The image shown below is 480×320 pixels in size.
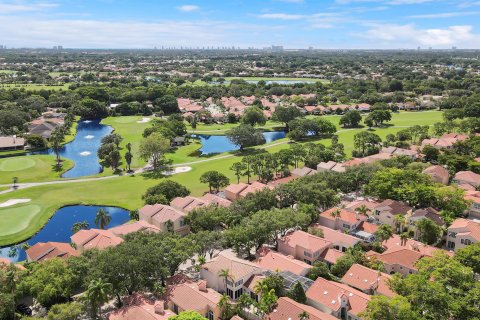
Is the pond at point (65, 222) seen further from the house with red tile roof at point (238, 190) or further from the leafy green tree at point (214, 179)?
the house with red tile roof at point (238, 190)

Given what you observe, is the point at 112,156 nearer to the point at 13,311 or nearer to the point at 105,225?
the point at 105,225

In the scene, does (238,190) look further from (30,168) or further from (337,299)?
(30,168)

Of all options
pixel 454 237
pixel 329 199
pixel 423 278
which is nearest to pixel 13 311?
pixel 423 278

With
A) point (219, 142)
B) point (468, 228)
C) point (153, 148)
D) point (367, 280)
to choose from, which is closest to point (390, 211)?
point (468, 228)

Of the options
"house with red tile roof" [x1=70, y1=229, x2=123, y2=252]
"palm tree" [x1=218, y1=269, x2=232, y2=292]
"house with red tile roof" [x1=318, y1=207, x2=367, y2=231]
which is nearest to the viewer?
"palm tree" [x1=218, y1=269, x2=232, y2=292]

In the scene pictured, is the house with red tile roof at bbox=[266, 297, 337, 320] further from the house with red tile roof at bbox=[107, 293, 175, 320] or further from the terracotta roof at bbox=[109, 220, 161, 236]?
the terracotta roof at bbox=[109, 220, 161, 236]

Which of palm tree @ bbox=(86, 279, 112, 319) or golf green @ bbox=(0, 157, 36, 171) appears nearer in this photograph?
palm tree @ bbox=(86, 279, 112, 319)

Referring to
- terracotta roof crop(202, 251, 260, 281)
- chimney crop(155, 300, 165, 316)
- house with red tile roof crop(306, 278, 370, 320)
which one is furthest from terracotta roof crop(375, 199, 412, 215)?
chimney crop(155, 300, 165, 316)
